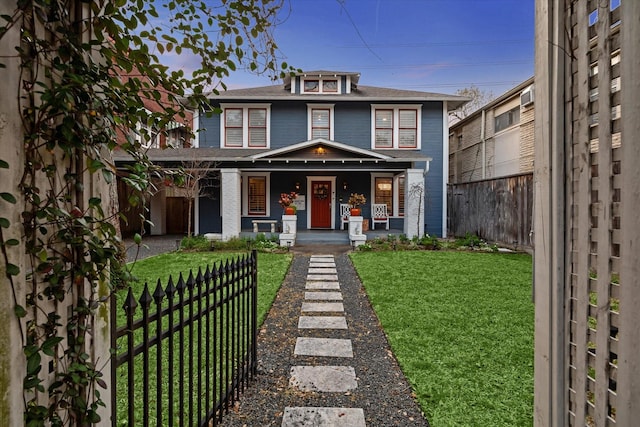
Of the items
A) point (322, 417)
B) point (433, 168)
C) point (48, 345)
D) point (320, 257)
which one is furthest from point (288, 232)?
point (48, 345)

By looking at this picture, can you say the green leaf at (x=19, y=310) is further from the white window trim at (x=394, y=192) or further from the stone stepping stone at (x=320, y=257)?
the white window trim at (x=394, y=192)

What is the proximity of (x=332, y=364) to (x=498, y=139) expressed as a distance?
13.9 metres

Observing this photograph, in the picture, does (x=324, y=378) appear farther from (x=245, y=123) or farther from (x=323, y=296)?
(x=245, y=123)

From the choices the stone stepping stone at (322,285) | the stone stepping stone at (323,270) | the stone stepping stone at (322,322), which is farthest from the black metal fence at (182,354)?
the stone stepping stone at (323,270)

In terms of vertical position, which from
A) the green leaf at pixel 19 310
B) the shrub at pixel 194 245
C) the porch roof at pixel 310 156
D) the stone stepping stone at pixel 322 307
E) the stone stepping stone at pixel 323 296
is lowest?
the stone stepping stone at pixel 322 307

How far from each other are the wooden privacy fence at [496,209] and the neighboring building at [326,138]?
70cm

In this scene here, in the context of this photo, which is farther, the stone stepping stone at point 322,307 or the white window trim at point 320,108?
the white window trim at point 320,108

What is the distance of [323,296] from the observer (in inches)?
223

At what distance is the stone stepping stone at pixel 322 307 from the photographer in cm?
492

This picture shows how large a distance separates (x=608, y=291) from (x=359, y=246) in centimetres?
943

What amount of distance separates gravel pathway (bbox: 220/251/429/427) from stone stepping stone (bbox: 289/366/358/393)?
5 centimetres

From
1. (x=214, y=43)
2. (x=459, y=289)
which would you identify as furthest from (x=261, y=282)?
(x=214, y=43)

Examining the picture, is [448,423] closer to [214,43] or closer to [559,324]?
[559,324]

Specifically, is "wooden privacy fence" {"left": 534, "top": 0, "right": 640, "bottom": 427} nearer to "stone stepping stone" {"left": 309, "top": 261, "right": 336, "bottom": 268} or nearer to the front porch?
"stone stepping stone" {"left": 309, "top": 261, "right": 336, "bottom": 268}
